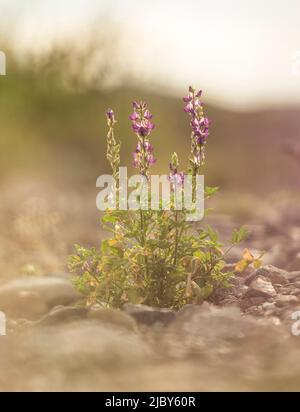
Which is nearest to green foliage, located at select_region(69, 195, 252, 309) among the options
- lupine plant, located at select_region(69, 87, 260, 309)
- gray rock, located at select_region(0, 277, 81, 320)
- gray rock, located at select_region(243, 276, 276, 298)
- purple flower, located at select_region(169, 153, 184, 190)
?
lupine plant, located at select_region(69, 87, 260, 309)

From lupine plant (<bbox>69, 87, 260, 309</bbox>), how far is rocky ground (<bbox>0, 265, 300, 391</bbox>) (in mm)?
217

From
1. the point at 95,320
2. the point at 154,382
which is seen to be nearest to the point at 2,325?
the point at 95,320

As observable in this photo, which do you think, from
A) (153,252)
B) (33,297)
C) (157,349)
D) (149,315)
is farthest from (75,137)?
(157,349)

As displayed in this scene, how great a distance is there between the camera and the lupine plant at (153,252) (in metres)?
4.09

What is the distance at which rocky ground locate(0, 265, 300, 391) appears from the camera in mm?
3301

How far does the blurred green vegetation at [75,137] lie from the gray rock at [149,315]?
5.97m

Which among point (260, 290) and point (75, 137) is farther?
point (75, 137)

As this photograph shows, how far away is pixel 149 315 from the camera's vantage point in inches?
156

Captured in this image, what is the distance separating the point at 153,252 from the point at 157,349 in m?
0.69

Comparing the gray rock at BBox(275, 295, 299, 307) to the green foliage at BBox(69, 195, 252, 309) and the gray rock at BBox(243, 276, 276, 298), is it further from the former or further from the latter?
the green foliage at BBox(69, 195, 252, 309)

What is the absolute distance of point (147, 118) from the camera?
4074 mm

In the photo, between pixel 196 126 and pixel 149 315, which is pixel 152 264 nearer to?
pixel 149 315
